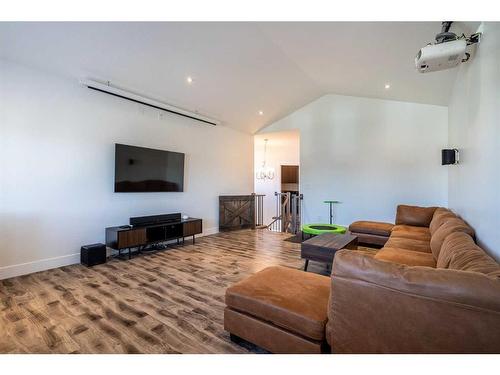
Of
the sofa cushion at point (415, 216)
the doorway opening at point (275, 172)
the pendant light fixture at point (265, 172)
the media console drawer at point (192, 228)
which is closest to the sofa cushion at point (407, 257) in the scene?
the sofa cushion at point (415, 216)

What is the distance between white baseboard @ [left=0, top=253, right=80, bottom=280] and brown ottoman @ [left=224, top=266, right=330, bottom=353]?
3267 millimetres

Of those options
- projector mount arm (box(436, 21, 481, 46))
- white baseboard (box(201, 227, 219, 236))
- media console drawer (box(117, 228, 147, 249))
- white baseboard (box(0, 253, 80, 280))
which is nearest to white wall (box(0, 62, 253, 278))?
white baseboard (box(0, 253, 80, 280))

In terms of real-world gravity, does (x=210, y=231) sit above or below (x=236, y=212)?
below

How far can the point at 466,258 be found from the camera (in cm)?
159

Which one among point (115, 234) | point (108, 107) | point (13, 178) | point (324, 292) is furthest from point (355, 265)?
point (108, 107)

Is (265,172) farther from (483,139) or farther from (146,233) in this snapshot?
(483,139)

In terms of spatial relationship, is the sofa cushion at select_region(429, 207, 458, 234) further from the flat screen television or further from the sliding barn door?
the flat screen television

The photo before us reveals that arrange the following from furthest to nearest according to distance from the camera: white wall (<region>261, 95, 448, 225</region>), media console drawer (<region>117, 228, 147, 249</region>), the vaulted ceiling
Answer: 1. white wall (<region>261, 95, 448, 225</region>)
2. media console drawer (<region>117, 228, 147, 249</region>)
3. the vaulted ceiling

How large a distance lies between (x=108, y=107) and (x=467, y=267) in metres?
5.05

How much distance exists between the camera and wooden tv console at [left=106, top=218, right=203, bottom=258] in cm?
400

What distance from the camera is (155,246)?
5.01 metres

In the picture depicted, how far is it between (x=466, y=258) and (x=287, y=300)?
1.19 metres

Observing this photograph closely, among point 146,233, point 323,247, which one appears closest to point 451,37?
point 323,247
